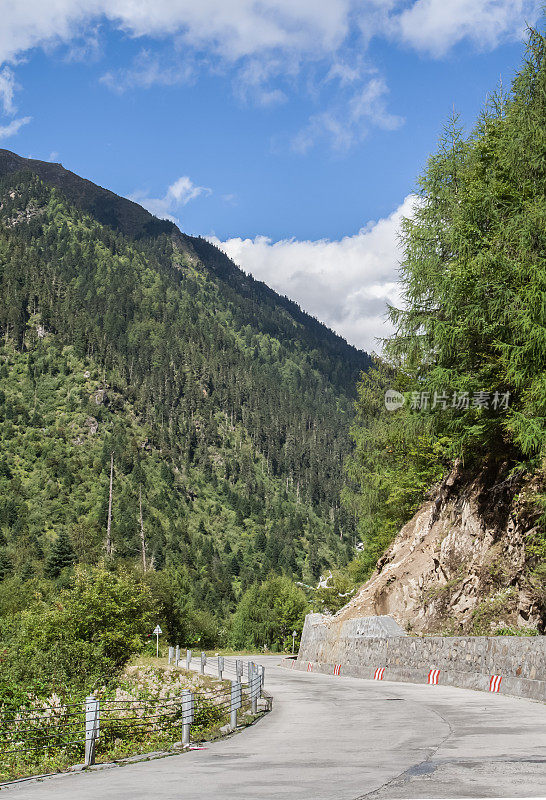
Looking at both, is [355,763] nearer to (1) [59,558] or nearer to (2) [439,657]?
(2) [439,657]

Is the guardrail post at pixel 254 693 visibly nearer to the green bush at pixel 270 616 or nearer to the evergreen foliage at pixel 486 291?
the evergreen foliage at pixel 486 291

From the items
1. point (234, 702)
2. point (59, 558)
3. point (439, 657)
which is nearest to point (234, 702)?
point (234, 702)

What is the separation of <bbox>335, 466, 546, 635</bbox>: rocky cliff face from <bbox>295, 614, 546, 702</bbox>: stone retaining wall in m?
0.82

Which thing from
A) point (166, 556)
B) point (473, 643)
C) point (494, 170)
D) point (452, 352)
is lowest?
point (166, 556)

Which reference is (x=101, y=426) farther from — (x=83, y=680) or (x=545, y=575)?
(x=545, y=575)

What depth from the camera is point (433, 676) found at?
21828 mm

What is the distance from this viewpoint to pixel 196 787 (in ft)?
24.2

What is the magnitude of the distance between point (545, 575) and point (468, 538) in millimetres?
6307

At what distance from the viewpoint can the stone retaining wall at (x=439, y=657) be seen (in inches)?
642

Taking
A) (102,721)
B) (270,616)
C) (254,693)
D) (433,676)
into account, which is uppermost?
(254,693)

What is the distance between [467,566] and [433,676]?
351 centimetres

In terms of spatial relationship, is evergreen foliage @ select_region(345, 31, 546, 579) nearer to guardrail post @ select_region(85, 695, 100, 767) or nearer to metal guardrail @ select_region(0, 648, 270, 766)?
metal guardrail @ select_region(0, 648, 270, 766)

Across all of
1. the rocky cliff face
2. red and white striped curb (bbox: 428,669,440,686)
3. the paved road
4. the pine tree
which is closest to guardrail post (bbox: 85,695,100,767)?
the paved road

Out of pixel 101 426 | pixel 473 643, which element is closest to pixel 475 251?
pixel 473 643
